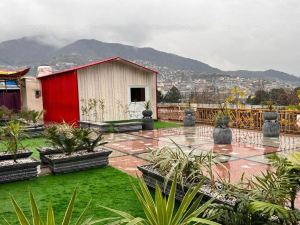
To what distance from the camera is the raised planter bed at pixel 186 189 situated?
3599mm

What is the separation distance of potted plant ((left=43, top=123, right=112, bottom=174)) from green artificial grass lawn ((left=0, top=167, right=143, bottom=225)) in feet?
0.67

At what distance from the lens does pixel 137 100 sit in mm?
17094

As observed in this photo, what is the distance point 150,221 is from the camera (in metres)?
2.43

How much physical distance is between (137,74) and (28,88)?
7194 mm

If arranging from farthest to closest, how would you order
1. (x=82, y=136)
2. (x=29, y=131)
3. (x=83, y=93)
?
(x=83, y=93) < (x=29, y=131) < (x=82, y=136)

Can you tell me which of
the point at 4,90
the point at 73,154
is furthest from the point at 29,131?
the point at 4,90

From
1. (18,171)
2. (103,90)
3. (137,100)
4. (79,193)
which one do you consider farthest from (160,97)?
(79,193)

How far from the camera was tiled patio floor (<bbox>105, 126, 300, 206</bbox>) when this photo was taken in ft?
22.1

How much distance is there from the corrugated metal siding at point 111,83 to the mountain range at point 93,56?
100 ft

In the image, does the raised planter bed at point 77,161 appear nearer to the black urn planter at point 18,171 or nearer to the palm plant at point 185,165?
the black urn planter at point 18,171

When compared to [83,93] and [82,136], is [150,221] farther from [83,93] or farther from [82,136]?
[83,93]

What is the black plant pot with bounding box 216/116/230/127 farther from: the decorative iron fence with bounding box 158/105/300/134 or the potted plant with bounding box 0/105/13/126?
the potted plant with bounding box 0/105/13/126

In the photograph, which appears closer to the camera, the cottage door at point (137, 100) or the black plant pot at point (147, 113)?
the black plant pot at point (147, 113)

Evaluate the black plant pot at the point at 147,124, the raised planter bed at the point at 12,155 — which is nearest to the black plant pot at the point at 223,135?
the black plant pot at the point at 147,124
